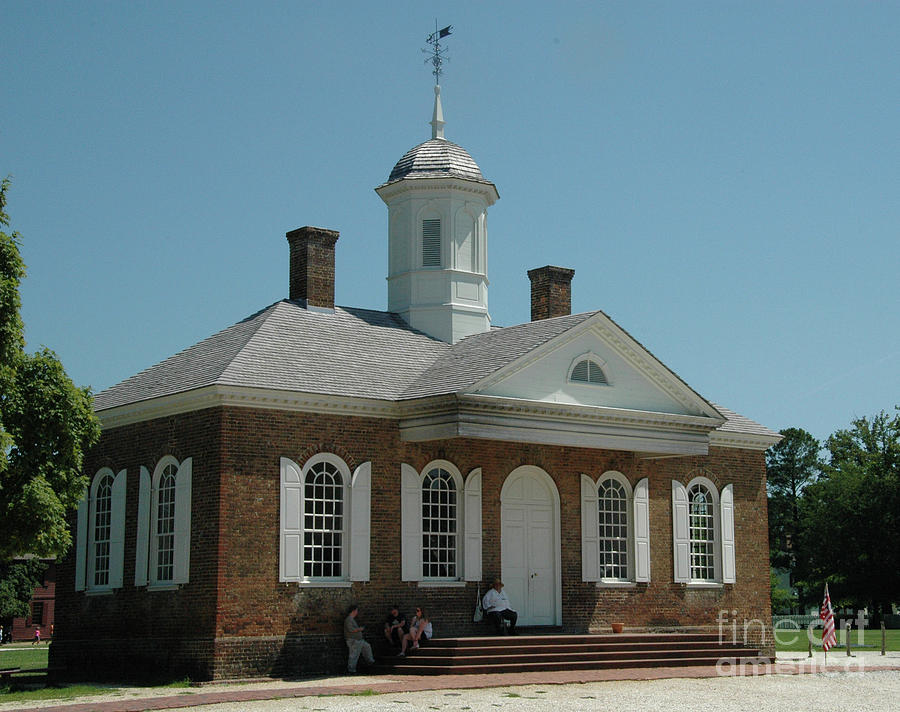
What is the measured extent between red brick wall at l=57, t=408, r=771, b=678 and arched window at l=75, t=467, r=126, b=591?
0.28 meters

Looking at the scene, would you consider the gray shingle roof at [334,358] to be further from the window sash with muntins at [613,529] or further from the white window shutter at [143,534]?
the window sash with muntins at [613,529]

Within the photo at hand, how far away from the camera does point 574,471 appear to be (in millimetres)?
25906

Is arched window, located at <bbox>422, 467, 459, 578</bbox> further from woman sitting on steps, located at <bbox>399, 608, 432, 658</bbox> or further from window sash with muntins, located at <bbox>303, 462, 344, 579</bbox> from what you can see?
window sash with muntins, located at <bbox>303, 462, 344, 579</bbox>

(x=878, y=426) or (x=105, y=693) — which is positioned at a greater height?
(x=878, y=426)

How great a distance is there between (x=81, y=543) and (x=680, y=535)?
499 inches

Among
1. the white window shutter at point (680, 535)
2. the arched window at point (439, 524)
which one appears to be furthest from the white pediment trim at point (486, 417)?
the white window shutter at point (680, 535)

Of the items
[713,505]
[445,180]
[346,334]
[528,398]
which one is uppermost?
[445,180]

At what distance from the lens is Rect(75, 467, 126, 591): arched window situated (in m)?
24.2

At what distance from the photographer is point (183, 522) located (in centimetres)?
2223

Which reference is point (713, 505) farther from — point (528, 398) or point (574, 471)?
point (528, 398)

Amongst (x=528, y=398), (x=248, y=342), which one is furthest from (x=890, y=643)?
(x=248, y=342)

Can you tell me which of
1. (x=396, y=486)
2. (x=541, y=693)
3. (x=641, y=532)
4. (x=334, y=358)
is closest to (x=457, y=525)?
(x=396, y=486)

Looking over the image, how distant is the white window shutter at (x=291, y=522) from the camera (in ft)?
72.2

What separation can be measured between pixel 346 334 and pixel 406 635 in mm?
6742
